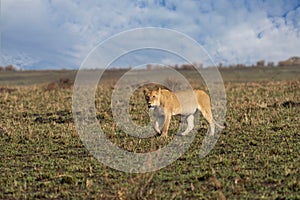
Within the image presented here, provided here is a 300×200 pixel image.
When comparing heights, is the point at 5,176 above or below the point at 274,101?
below

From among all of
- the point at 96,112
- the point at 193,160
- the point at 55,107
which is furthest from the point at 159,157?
the point at 55,107

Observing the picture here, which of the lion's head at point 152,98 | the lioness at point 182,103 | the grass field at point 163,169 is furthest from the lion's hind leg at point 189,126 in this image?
the lion's head at point 152,98

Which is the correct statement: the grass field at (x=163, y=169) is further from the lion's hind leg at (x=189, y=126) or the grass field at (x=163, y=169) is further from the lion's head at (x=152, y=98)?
the lion's head at (x=152, y=98)

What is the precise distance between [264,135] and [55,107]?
1268cm

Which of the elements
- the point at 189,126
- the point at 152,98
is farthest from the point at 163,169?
the point at 189,126

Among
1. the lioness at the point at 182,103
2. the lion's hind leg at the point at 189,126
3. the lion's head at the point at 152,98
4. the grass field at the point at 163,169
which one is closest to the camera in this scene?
the grass field at the point at 163,169

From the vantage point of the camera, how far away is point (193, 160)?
419 inches

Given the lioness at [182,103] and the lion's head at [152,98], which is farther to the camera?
the lioness at [182,103]

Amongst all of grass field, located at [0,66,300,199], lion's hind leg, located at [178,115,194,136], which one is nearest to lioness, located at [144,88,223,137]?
lion's hind leg, located at [178,115,194,136]

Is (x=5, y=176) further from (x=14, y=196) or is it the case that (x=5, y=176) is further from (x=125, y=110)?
(x=125, y=110)

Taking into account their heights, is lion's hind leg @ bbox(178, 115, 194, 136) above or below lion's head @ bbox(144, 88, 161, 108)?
below

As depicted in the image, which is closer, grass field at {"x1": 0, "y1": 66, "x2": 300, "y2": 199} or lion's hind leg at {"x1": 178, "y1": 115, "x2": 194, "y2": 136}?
grass field at {"x1": 0, "y1": 66, "x2": 300, "y2": 199}

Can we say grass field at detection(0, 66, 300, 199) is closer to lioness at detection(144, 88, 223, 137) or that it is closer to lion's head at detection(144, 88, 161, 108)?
lioness at detection(144, 88, 223, 137)

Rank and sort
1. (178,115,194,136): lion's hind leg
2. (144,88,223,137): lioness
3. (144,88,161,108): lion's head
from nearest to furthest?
(144,88,161,108): lion's head < (144,88,223,137): lioness < (178,115,194,136): lion's hind leg
